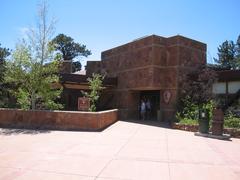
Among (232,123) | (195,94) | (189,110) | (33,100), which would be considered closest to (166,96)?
(195,94)

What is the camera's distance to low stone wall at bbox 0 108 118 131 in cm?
1421

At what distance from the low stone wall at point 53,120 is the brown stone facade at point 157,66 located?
7286 millimetres

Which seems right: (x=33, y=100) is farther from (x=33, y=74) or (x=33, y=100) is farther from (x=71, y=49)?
(x=71, y=49)

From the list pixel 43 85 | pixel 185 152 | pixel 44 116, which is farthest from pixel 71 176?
pixel 43 85

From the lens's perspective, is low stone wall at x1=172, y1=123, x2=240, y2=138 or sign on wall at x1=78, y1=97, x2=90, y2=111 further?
sign on wall at x1=78, y1=97, x2=90, y2=111

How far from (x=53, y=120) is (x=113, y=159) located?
7610 mm

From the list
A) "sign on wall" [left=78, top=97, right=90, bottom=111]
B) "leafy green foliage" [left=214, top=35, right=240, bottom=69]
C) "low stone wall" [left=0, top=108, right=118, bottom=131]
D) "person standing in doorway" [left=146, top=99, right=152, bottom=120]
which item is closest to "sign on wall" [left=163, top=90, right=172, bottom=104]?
"person standing in doorway" [left=146, top=99, right=152, bottom=120]

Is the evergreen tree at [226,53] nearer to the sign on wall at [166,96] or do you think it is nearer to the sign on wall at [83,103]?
the sign on wall at [166,96]

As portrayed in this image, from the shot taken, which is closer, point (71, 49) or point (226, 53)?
point (226, 53)

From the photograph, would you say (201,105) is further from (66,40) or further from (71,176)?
(66,40)

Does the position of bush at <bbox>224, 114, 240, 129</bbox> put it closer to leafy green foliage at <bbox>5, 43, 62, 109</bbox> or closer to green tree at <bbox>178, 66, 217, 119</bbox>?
green tree at <bbox>178, 66, 217, 119</bbox>

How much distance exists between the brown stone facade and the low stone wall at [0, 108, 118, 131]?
7.29 metres

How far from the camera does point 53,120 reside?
1455cm

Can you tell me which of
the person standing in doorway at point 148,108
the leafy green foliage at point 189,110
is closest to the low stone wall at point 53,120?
the leafy green foliage at point 189,110
